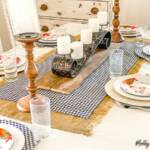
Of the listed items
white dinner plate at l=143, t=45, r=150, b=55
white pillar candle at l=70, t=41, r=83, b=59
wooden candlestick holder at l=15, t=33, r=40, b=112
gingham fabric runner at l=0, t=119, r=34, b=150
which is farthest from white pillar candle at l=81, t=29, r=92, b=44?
gingham fabric runner at l=0, t=119, r=34, b=150

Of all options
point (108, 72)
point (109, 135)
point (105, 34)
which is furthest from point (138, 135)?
point (105, 34)

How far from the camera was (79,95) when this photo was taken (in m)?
1.21

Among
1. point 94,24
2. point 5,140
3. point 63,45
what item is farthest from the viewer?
point 94,24

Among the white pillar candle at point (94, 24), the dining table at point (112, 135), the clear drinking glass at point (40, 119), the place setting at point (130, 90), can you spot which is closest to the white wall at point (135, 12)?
the white pillar candle at point (94, 24)

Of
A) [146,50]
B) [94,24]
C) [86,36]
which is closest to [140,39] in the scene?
[146,50]

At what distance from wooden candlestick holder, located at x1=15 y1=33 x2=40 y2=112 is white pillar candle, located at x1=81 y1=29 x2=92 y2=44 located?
47cm

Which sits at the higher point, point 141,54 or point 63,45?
point 63,45

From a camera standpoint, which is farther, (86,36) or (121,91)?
(86,36)

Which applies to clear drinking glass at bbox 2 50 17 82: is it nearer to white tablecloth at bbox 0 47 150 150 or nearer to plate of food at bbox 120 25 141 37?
white tablecloth at bbox 0 47 150 150

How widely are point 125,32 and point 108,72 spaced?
649 millimetres

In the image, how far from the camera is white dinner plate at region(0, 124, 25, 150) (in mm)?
874

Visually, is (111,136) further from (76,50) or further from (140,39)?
(140,39)

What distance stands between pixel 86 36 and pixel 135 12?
151cm

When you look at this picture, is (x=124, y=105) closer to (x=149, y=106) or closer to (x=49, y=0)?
(x=149, y=106)
